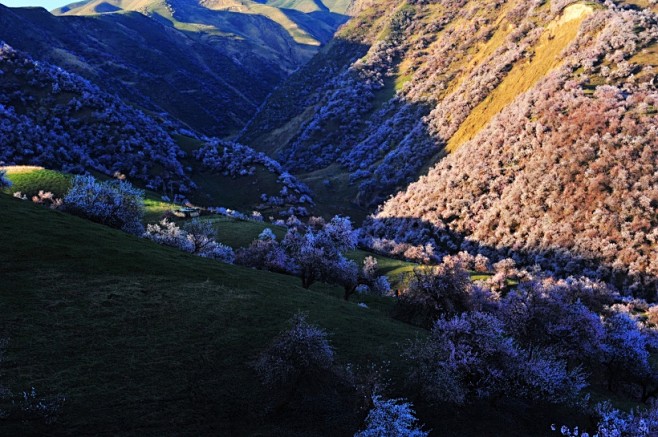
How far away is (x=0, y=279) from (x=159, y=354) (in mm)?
18449

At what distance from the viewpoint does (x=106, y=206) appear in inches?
2687

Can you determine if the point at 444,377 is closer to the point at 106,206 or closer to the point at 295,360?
the point at 295,360

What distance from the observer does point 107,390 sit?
2880cm

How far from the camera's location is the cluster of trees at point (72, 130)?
14062cm

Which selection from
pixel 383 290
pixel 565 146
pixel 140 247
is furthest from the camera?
pixel 565 146

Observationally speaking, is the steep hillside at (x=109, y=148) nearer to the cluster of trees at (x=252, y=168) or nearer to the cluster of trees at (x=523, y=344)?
the cluster of trees at (x=252, y=168)

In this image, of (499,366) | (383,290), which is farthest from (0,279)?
(383,290)

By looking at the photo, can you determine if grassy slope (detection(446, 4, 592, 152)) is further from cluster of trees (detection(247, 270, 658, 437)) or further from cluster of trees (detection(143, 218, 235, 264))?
cluster of trees (detection(247, 270, 658, 437))

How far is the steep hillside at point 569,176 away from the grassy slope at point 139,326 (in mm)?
66490

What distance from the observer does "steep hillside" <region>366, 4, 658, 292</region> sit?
3625 inches

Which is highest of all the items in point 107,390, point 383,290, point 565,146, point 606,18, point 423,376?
point 606,18

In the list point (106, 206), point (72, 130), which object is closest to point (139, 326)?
point (106, 206)

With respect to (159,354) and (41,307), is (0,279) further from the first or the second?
(159,354)

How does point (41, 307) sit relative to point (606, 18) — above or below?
below
